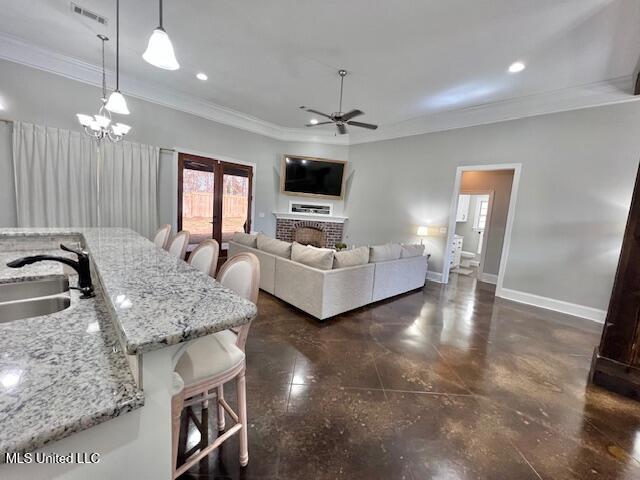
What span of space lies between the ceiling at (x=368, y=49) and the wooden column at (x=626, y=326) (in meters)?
1.82

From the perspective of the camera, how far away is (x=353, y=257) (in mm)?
3367

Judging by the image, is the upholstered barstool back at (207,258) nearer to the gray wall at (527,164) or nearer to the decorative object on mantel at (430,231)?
the gray wall at (527,164)

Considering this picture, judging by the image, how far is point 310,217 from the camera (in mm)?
6598

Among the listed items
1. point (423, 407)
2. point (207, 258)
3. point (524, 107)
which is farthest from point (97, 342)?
point (524, 107)

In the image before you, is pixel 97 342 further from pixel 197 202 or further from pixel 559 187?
pixel 559 187

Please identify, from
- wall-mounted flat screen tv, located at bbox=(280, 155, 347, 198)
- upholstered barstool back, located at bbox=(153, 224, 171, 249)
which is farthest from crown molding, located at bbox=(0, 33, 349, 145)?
upholstered barstool back, located at bbox=(153, 224, 171, 249)

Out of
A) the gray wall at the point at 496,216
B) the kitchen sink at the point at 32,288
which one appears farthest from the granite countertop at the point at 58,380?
the gray wall at the point at 496,216

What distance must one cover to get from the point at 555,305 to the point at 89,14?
23.1 feet

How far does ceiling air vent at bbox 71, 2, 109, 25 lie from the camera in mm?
2688

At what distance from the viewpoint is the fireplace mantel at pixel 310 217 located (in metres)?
6.46

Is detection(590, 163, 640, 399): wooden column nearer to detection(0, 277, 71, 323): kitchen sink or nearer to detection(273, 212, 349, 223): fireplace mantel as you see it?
detection(0, 277, 71, 323): kitchen sink

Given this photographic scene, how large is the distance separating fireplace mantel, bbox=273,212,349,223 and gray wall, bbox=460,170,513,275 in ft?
9.48

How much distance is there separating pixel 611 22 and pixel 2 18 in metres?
6.39

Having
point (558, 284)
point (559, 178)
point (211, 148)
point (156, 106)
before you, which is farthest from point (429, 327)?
point (156, 106)
